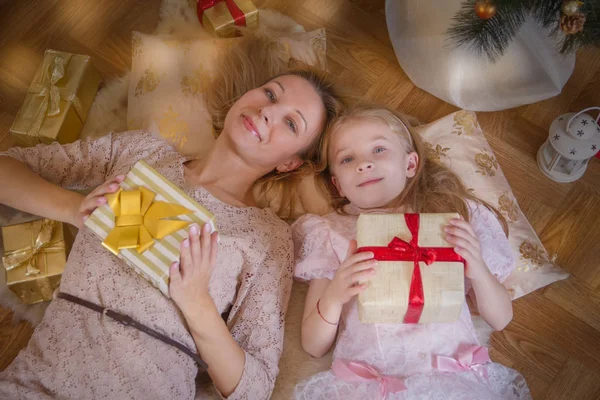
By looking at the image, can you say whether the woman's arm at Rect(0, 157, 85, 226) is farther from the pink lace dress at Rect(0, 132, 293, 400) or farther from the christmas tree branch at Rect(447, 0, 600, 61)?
the christmas tree branch at Rect(447, 0, 600, 61)

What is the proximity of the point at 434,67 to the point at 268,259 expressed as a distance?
0.99 m

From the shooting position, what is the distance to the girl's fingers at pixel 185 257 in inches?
45.0

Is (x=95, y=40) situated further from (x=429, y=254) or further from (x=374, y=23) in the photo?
(x=429, y=254)

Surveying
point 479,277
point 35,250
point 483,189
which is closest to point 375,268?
point 479,277

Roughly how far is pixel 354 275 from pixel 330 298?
15 centimetres

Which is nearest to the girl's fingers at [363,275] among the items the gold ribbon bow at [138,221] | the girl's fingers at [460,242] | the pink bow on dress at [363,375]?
the girl's fingers at [460,242]

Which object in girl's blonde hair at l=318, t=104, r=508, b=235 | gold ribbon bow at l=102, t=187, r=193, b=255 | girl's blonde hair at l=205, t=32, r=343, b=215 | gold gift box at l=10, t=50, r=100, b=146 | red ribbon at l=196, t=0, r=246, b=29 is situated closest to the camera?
gold ribbon bow at l=102, t=187, r=193, b=255

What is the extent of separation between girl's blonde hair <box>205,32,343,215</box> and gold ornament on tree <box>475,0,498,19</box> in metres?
0.49

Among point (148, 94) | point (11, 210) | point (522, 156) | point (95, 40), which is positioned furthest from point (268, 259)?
point (95, 40)

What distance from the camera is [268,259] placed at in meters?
1.46

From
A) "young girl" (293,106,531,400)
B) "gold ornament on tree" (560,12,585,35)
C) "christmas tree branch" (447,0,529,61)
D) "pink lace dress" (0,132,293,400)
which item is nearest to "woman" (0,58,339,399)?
"pink lace dress" (0,132,293,400)

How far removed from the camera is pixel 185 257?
45.4 inches

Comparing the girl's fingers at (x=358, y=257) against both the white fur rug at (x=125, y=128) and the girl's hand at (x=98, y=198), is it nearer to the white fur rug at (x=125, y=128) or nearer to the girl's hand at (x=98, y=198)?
the white fur rug at (x=125, y=128)

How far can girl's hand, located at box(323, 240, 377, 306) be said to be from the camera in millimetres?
1158
